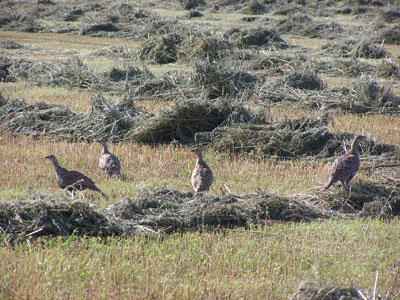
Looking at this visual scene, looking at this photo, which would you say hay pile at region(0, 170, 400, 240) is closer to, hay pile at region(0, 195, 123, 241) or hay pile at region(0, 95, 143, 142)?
hay pile at region(0, 195, 123, 241)

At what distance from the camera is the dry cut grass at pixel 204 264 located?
5.42 metres

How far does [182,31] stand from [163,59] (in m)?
2.24

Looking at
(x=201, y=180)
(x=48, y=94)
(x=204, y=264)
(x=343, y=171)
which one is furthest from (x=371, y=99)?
(x=204, y=264)

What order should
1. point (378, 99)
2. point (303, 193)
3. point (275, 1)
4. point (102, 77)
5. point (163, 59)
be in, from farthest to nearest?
1. point (275, 1)
2. point (163, 59)
3. point (102, 77)
4. point (378, 99)
5. point (303, 193)

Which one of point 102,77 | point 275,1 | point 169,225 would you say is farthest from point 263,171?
point 275,1

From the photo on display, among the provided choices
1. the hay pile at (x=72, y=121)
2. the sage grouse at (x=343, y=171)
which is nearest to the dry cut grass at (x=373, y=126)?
the sage grouse at (x=343, y=171)

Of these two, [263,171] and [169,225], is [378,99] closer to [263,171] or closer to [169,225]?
[263,171]

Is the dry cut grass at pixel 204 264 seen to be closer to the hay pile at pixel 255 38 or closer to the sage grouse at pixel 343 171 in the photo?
the sage grouse at pixel 343 171

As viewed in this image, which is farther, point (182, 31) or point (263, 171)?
point (182, 31)

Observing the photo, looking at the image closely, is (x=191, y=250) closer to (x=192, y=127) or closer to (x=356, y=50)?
(x=192, y=127)

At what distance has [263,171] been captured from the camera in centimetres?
1046

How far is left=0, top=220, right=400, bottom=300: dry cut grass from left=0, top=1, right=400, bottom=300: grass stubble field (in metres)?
0.01

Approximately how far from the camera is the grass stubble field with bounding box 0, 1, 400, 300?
550cm

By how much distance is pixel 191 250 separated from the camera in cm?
657
